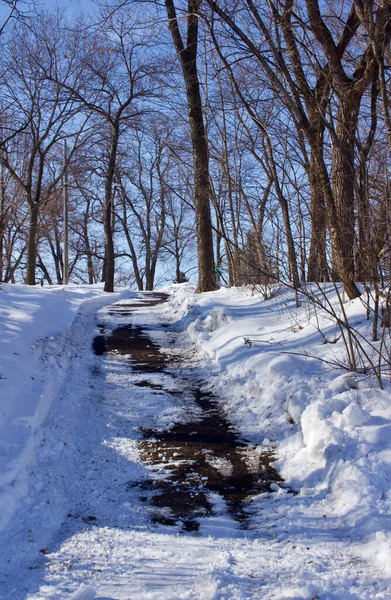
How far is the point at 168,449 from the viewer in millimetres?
4789

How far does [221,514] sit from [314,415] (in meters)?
1.40

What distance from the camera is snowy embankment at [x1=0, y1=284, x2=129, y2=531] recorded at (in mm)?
3984

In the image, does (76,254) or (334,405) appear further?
(76,254)

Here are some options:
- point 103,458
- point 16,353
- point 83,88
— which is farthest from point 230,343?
point 83,88

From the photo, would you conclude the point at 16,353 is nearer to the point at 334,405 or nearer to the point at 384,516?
the point at 334,405

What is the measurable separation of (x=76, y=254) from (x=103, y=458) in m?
40.3

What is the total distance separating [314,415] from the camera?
14.9 feet

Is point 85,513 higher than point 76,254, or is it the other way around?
point 76,254

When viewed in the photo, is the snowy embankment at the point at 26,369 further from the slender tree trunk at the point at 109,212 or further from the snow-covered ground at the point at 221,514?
the slender tree trunk at the point at 109,212

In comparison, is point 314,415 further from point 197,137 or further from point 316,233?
point 197,137

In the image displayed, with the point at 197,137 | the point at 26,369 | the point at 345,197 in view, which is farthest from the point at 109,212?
the point at 345,197

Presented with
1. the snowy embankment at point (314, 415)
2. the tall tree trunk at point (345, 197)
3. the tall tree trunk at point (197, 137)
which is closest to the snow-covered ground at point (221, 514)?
the snowy embankment at point (314, 415)

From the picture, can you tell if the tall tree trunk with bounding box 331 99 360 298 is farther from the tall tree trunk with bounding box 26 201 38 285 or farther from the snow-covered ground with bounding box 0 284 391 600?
the tall tree trunk with bounding box 26 201 38 285

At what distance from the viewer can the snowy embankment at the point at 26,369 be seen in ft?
13.1
